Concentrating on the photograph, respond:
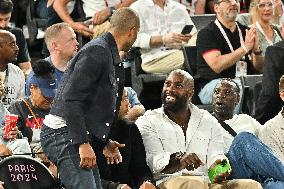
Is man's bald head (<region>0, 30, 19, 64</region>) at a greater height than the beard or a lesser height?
greater

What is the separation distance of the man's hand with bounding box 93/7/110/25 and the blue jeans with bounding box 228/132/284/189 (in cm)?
296

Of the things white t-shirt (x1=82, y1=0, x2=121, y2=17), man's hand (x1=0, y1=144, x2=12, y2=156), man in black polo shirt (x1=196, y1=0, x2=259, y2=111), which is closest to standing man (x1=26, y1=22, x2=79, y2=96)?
man in black polo shirt (x1=196, y1=0, x2=259, y2=111)

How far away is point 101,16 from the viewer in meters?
9.86

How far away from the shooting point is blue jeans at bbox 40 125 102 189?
6168 millimetres

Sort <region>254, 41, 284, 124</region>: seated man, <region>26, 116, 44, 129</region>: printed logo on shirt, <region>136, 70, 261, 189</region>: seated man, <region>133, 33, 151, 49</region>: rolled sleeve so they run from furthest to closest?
<region>133, 33, 151, 49</region>: rolled sleeve, <region>254, 41, 284, 124</region>: seated man, <region>26, 116, 44, 129</region>: printed logo on shirt, <region>136, 70, 261, 189</region>: seated man

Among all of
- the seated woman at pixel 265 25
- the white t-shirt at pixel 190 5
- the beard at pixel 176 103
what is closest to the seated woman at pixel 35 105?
the beard at pixel 176 103

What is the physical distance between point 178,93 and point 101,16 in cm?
261

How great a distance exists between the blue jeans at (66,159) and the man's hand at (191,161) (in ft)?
2.46

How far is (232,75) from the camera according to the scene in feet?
31.1

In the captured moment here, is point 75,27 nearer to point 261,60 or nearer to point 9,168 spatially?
point 261,60

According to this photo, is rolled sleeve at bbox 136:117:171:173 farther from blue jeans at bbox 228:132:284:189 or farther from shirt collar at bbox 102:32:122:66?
shirt collar at bbox 102:32:122:66

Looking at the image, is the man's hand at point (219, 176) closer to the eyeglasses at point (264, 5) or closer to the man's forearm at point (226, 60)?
the man's forearm at point (226, 60)

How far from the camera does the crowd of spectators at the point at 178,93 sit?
7.11 metres

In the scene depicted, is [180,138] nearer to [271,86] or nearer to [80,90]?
[80,90]
